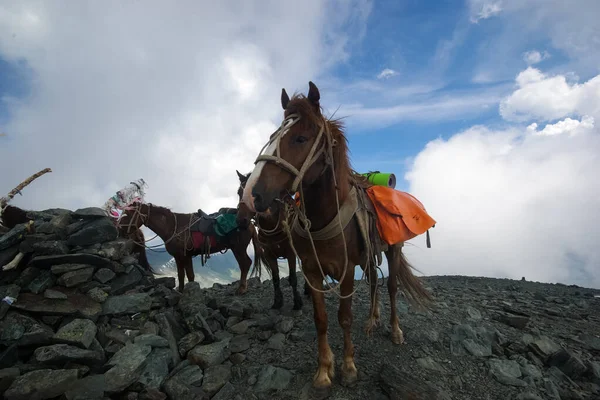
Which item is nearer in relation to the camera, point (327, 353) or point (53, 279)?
point (327, 353)

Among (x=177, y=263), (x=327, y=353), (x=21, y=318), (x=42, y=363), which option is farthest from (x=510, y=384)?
(x=177, y=263)

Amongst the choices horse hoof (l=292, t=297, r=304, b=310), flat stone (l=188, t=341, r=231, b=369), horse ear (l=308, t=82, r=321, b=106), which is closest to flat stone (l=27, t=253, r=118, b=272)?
flat stone (l=188, t=341, r=231, b=369)

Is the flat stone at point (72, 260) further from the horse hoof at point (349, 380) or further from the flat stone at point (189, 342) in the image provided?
the horse hoof at point (349, 380)

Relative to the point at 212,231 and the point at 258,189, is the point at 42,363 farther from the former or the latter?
the point at 212,231

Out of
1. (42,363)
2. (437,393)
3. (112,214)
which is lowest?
(437,393)

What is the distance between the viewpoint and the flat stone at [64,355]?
3195mm

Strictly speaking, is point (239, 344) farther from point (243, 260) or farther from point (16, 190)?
point (16, 190)

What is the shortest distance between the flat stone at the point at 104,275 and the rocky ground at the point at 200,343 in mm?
23

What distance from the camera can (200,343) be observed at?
4.17 metres

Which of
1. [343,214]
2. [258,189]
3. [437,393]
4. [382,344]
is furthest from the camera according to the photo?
[382,344]

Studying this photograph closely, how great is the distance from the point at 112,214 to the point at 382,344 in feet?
23.0

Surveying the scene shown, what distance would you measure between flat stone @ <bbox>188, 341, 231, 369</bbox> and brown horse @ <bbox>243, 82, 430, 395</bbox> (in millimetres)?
1452

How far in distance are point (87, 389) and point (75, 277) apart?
2.09 metres

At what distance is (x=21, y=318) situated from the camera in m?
3.75
